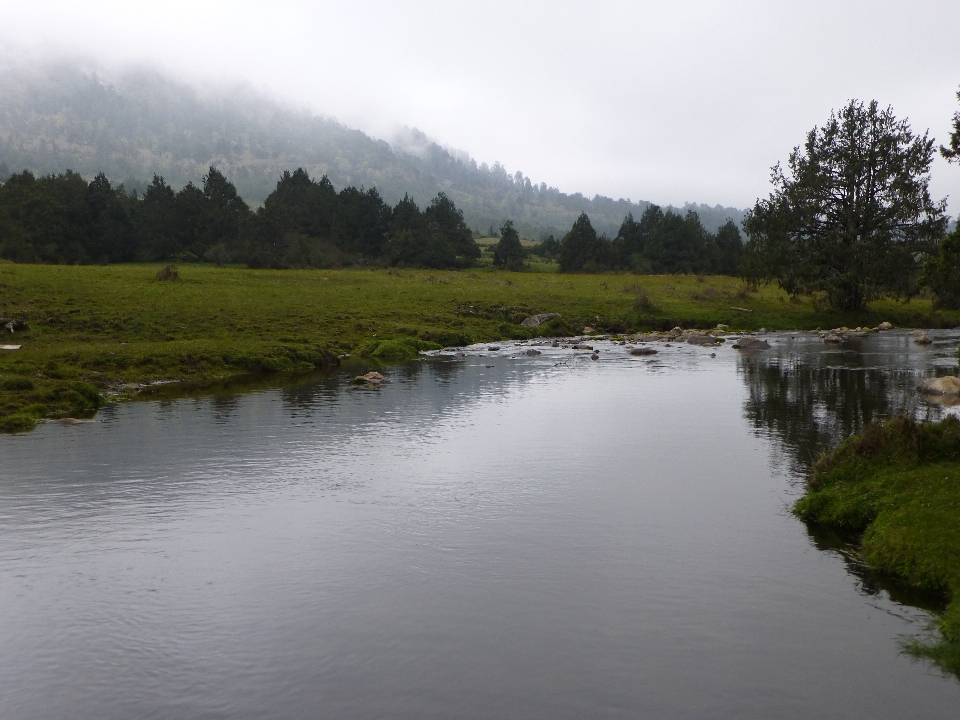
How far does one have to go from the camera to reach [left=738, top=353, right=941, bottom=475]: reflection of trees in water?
27.7m

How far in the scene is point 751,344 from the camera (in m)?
60.4

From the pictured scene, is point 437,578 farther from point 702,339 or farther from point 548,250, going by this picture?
point 548,250

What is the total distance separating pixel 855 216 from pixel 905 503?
65377 millimetres

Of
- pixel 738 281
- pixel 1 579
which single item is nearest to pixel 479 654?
pixel 1 579

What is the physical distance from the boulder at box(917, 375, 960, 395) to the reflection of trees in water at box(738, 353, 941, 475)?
65 centimetres

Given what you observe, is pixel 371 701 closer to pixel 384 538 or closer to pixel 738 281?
pixel 384 538

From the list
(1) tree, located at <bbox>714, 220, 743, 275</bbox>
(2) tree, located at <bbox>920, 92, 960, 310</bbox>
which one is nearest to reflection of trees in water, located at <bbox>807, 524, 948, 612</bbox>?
(2) tree, located at <bbox>920, 92, 960, 310</bbox>

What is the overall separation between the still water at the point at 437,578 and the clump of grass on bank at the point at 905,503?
0.61 meters

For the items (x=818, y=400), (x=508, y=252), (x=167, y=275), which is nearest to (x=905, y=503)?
(x=818, y=400)

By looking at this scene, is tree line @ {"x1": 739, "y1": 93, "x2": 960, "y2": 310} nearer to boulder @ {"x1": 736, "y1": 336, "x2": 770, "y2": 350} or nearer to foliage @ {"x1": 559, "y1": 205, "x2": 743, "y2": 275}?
boulder @ {"x1": 736, "y1": 336, "x2": 770, "y2": 350}

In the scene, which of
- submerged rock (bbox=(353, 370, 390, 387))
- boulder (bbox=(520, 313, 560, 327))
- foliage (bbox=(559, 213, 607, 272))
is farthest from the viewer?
foliage (bbox=(559, 213, 607, 272))

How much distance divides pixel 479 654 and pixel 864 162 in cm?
7409

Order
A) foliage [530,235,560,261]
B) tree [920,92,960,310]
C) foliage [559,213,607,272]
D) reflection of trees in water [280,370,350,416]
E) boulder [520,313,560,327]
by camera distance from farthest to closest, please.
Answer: foliage [530,235,560,261], foliage [559,213,607,272], boulder [520,313,560,327], reflection of trees in water [280,370,350,416], tree [920,92,960,310]

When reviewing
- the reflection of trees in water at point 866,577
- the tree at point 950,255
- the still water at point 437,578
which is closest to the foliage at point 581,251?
the still water at point 437,578
